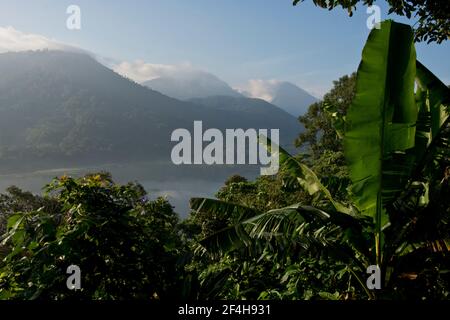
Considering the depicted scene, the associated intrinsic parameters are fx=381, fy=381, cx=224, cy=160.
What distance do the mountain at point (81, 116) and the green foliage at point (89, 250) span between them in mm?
109990

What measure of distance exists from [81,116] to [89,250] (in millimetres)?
138557

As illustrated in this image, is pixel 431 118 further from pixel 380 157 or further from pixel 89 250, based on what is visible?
pixel 89 250

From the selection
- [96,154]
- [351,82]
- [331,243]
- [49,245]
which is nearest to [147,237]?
[49,245]

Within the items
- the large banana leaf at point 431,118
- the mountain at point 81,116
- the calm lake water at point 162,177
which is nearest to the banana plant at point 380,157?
the large banana leaf at point 431,118

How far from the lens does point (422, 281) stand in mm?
3336

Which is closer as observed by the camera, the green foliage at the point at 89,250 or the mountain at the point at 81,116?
the green foliage at the point at 89,250

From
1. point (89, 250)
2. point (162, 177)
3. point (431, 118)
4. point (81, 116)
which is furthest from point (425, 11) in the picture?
point (81, 116)

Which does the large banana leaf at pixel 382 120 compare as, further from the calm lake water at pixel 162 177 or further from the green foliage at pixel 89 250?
the calm lake water at pixel 162 177

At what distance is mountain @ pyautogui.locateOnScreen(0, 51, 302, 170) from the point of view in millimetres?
115250

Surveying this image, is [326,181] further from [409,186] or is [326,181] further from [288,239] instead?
[288,239]

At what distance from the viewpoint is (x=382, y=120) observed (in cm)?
Result: 297

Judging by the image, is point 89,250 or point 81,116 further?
point 81,116

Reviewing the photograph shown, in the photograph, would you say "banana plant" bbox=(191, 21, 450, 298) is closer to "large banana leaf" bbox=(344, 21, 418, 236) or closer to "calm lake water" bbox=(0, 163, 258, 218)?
"large banana leaf" bbox=(344, 21, 418, 236)

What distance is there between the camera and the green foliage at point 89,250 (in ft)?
7.64
